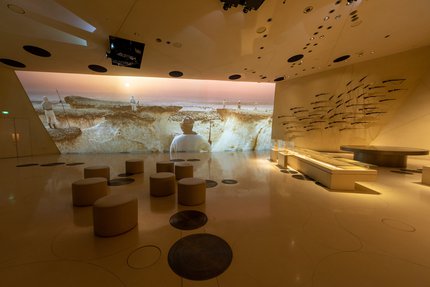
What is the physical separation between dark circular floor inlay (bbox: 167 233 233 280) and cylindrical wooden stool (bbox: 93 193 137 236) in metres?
0.64

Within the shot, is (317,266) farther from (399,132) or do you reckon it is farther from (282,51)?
(399,132)

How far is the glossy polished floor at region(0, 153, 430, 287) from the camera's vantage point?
129 centimetres

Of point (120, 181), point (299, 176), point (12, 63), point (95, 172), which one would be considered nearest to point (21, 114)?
point (12, 63)

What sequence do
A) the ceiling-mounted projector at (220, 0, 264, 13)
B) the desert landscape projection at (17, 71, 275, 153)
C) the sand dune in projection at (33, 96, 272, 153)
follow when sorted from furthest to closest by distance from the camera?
→ the sand dune in projection at (33, 96, 272, 153) < the desert landscape projection at (17, 71, 275, 153) < the ceiling-mounted projector at (220, 0, 264, 13)

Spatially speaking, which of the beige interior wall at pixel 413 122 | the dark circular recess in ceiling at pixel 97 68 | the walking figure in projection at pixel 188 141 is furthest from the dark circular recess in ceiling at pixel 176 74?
the beige interior wall at pixel 413 122

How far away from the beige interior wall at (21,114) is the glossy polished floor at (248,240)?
19.7 feet

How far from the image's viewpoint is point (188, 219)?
2.14 metres

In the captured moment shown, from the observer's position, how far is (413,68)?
5.85 meters

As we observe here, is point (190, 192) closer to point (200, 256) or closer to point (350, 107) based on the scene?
point (200, 256)

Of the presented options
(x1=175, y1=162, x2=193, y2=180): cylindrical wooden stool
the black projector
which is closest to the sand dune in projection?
the black projector

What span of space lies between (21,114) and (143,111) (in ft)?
15.5

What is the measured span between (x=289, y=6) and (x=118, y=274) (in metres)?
5.00

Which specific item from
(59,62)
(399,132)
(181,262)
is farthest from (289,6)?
(59,62)

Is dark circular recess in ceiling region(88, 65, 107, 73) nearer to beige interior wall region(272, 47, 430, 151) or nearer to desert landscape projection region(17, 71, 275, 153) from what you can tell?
desert landscape projection region(17, 71, 275, 153)
